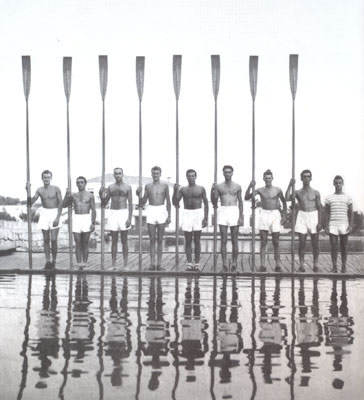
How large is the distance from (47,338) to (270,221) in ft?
21.7

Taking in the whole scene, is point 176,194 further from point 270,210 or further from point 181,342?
point 181,342

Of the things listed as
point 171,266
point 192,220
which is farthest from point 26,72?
point 171,266

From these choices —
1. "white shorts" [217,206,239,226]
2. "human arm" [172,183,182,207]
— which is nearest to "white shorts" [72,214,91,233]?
"human arm" [172,183,182,207]

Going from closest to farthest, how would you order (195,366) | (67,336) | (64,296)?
(195,366) < (67,336) < (64,296)

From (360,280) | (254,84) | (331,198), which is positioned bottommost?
(360,280)

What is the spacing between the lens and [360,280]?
11734 millimetres

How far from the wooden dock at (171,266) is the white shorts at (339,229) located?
→ 0.74 metres

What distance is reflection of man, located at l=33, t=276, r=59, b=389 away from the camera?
5441mm

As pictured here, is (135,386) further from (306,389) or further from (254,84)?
(254,84)

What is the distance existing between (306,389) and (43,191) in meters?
8.50

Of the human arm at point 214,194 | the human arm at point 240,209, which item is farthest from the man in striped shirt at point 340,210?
the human arm at point 214,194

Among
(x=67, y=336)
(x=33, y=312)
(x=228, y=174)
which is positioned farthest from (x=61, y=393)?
(x=228, y=174)

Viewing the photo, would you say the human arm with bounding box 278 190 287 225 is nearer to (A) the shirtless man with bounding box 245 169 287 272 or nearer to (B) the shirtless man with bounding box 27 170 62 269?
(A) the shirtless man with bounding box 245 169 287 272

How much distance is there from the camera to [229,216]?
12305mm
